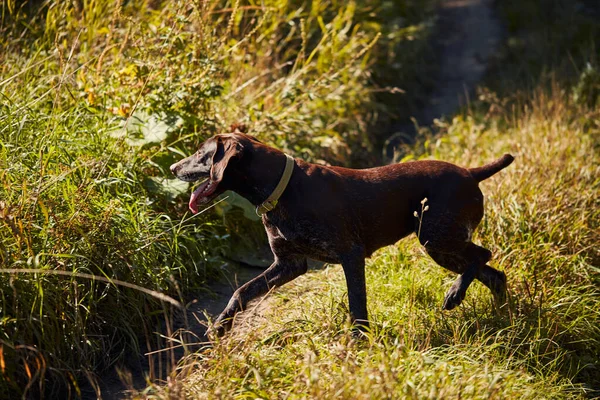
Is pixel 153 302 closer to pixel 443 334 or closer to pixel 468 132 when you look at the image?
pixel 443 334

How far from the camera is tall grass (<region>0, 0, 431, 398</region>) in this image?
14.3ft

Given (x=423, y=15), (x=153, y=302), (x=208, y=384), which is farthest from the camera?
(x=423, y=15)

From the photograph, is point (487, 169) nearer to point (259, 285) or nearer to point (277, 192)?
point (277, 192)

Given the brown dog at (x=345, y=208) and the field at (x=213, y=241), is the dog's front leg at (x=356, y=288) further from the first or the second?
the field at (x=213, y=241)

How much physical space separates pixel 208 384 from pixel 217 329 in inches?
29.6

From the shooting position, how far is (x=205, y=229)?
5.99 metres

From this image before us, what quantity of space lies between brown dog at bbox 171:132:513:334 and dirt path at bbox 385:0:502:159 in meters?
4.10

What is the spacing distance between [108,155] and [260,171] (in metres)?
1.51

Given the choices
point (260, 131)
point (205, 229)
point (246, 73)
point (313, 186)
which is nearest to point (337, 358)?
point (313, 186)

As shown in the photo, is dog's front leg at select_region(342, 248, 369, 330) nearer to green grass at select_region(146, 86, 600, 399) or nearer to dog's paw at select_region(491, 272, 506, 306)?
green grass at select_region(146, 86, 600, 399)

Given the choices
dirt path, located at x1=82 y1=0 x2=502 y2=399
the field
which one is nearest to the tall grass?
the field

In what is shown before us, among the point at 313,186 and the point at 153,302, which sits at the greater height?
the point at 313,186

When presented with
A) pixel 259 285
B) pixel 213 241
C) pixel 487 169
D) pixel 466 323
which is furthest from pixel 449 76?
pixel 259 285

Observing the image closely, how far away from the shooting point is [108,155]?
5.44 metres
